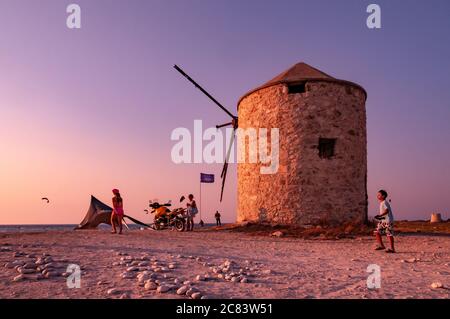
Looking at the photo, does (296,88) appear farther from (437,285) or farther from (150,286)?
(150,286)

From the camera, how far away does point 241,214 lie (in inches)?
563

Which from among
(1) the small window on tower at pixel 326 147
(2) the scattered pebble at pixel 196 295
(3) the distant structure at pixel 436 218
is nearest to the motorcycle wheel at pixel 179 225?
(1) the small window on tower at pixel 326 147

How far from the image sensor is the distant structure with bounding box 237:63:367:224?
41.2 ft

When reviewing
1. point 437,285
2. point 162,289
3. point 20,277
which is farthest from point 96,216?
point 437,285

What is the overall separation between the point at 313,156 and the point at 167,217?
262 inches

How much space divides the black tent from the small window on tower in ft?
33.4

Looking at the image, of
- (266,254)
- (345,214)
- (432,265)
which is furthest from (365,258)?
(345,214)

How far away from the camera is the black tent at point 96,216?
18281 mm

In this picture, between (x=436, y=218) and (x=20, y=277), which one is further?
(x=436, y=218)

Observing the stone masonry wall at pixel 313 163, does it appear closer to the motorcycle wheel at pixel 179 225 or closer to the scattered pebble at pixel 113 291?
the motorcycle wheel at pixel 179 225

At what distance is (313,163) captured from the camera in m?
12.7

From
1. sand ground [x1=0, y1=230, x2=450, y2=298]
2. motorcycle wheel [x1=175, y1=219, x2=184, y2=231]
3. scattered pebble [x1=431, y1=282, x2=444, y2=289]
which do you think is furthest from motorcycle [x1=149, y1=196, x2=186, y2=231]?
scattered pebble [x1=431, y1=282, x2=444, y2=289]
